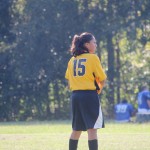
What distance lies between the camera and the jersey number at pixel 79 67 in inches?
398

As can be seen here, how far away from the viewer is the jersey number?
1011 cm

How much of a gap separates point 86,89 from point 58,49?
70.4ft

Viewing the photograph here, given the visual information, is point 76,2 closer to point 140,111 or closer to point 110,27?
point 110,27

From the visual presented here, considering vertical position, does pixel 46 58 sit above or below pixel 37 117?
above

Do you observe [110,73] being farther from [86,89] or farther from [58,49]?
[86,89]

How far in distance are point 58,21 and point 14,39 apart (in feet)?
7.26

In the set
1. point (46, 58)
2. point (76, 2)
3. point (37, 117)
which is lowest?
point (37, 117)

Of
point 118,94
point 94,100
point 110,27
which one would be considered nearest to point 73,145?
point 94,100

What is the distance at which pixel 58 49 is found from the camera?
103 feet

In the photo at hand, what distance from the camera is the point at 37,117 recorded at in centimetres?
3247

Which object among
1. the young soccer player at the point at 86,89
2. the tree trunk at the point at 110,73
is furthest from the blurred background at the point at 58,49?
the young soccer player at the point at 86,89

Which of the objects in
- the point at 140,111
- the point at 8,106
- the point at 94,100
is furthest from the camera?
the point at 8,106

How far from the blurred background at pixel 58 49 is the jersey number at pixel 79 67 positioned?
20334mm

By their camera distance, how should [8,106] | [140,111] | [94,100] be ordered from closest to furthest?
[94,100] → [140,111] → [8,106]
